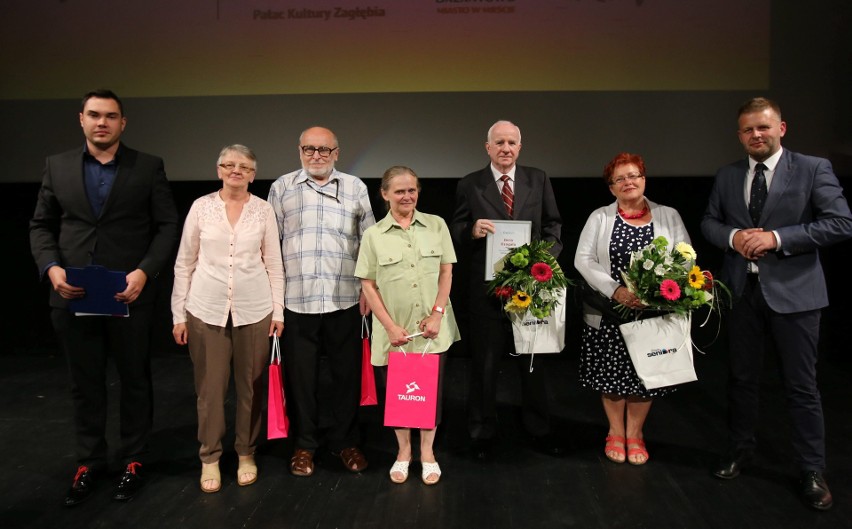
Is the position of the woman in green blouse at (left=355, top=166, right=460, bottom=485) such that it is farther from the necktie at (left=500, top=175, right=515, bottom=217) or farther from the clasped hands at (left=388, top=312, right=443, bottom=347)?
the necktie at (left=500, top=175, right=515, bottom=217)

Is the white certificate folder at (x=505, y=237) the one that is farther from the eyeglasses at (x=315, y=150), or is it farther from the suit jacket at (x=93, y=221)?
the suit jacket at (x=93, y=221)

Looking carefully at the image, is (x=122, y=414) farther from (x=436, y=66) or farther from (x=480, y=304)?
(x=436, y=66)

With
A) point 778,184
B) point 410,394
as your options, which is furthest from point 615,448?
point 778,184

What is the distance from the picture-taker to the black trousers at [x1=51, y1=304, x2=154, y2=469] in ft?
9.21

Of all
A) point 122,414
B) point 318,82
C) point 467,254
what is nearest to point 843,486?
point 467,254

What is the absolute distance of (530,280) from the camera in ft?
9.27

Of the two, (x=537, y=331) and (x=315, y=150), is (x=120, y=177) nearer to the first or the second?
(x=315, y=150)

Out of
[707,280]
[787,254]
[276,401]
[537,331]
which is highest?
[787,254]

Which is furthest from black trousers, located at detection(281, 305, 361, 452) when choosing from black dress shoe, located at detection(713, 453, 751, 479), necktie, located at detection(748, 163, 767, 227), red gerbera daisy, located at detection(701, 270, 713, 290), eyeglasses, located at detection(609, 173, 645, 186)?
necktie, located at detection(748, 163, 767, 227)

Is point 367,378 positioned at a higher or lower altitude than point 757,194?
lower

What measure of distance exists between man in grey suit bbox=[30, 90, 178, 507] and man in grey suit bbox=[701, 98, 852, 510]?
2656 millimetres

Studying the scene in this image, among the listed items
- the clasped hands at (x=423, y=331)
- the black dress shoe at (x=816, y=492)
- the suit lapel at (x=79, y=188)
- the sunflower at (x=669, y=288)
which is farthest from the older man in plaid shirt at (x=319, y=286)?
the black dress shoe at (x=816, y=492)

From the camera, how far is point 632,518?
2549 mm

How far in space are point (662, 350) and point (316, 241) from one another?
67.1 inches
